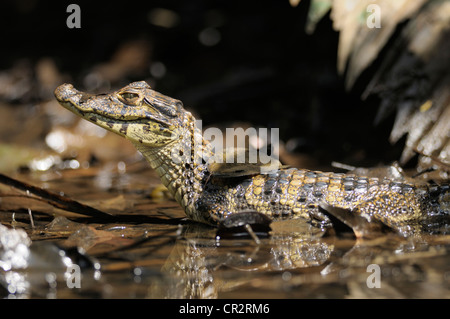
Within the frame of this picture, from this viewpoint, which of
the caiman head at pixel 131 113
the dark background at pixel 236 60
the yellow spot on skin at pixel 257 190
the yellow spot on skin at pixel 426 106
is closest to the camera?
the yellow spot on skin at pixel 257 190

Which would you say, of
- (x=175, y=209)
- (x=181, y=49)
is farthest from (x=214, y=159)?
(x=181, y=49)

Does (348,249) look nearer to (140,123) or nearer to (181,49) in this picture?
(140,123)

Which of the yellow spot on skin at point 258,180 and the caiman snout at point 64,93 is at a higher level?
the caiman snout at point 64,93

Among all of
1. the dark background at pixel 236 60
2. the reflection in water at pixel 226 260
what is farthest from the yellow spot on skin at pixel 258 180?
the dark background at pixel 236 60

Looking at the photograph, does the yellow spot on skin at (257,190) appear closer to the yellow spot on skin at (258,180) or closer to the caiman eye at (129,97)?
the yellow spot on skin at (258,180)

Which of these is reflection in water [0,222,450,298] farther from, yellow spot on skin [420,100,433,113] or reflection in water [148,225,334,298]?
yellow spot on skin [420,100,433,113]

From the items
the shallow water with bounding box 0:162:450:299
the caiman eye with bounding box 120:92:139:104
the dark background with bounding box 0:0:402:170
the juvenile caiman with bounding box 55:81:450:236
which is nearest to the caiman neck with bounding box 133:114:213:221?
the juvenile caiman with bounding box 55:81:450:236
